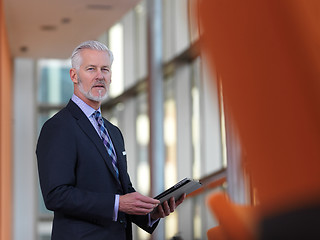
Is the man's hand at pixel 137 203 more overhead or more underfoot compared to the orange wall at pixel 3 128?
more underfoot

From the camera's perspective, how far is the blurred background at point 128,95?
331 inches

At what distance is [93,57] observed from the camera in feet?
5.28

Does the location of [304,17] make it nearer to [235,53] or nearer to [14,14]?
[235,53]

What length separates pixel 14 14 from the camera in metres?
8.35

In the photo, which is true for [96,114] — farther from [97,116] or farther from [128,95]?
[128,95]

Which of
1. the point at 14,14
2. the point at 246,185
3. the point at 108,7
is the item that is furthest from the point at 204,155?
the point at 246,185

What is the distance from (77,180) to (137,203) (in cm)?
17

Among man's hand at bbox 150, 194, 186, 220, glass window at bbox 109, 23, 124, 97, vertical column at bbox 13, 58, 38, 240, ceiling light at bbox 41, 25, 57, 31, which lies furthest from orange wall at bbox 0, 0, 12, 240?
man's hand at bbox 150, 194, 186, 220

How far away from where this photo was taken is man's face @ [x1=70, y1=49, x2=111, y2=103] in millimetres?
1607

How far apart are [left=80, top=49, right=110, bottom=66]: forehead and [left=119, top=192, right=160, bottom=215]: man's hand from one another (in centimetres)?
36

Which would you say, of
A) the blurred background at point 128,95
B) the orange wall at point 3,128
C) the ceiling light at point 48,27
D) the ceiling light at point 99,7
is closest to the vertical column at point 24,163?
the blurred background at point 128,95

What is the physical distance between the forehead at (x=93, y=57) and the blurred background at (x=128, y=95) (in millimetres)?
5537

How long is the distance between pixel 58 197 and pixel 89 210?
0.28ft

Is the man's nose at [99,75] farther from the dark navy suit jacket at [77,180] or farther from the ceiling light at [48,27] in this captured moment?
the ceiling light at [48,27]
